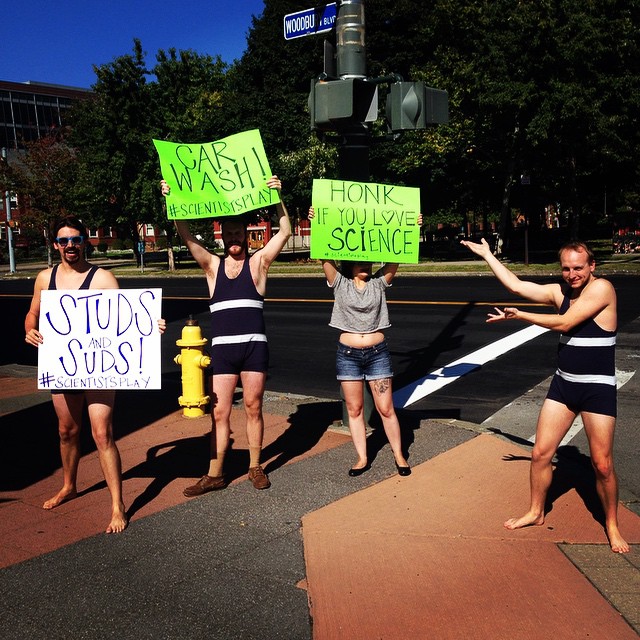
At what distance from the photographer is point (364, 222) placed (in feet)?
19.6

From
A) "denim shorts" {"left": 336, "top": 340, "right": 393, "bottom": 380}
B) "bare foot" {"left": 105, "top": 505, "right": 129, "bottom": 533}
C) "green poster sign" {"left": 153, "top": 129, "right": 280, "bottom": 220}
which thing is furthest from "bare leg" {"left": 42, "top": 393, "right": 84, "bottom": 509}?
"denim shorts" {"left": 336, "top": 340, "right": 393, "bottom": 380}

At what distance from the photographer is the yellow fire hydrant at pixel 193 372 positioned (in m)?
7.68

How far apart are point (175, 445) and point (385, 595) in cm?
331

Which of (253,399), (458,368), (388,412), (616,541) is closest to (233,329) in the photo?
(253,399)

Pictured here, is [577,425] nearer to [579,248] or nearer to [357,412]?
[357,412]

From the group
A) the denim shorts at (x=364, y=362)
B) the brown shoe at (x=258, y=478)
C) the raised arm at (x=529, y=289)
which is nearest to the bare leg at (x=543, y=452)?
the raised arm at (x=529, y=289)

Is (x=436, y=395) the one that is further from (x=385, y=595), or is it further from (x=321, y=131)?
(x=385, y=595)

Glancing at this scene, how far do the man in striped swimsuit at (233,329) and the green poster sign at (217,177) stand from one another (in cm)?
15

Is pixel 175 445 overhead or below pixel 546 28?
below

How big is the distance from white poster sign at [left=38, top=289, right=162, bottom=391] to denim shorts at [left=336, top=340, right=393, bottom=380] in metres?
1.55

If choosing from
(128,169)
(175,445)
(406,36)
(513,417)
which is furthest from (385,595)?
(406,36)

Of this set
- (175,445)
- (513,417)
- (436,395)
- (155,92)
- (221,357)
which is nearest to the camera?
(221,357)

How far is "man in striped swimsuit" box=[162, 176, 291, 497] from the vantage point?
5281 millimetres

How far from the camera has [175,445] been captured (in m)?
6.73
